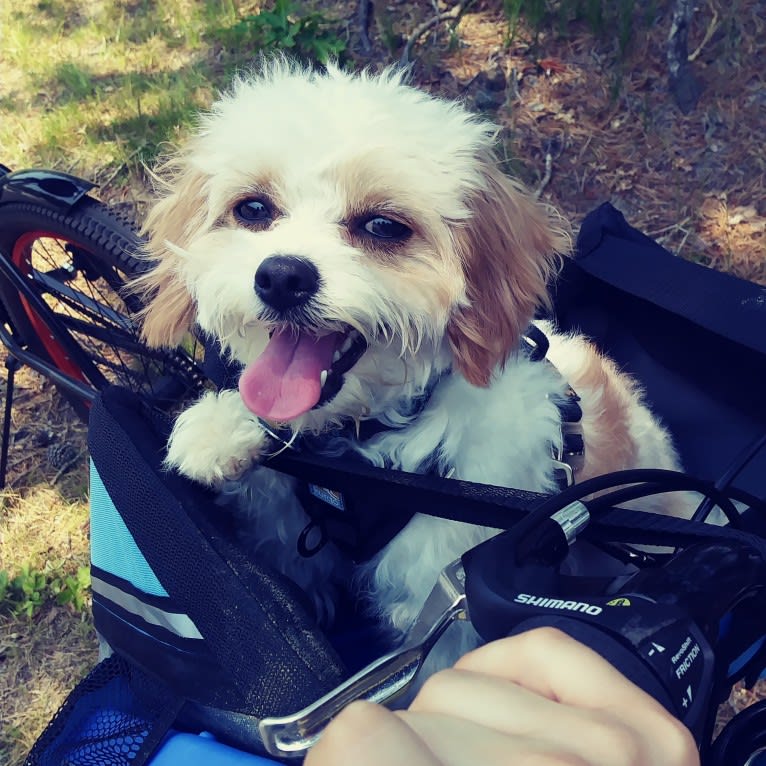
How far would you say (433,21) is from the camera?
11.2 feet

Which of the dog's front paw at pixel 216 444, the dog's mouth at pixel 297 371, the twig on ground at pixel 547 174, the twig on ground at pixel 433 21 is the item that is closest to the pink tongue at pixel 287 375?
the dog's mouth at pixel 297 371

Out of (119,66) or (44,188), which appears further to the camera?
(119,66)

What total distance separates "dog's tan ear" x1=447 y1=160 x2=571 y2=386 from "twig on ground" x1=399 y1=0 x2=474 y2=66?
6.66 ft

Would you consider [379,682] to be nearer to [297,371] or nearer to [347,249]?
[297,371]

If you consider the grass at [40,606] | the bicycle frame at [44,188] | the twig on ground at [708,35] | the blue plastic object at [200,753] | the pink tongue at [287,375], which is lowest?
the grass at [40,606]

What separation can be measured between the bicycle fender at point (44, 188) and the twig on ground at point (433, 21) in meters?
1.87

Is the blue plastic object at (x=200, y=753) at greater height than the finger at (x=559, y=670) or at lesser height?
lesser

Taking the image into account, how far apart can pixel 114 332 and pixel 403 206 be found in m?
1.18

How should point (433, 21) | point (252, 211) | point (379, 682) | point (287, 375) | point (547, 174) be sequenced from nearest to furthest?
point (379, 682) → point (287, 375) → point (252, 211) → point (547, 174) → point (433, 21)

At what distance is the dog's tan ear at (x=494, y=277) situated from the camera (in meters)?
1.44

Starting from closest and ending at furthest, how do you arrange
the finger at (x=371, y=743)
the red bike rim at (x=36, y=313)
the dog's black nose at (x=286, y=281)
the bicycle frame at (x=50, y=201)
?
the finger at (x=371, y=743), the dog's black nose at (x=286, y=281), the bicycle frame at (x=50, y=201), the red bike rim at (x=36, y=313)

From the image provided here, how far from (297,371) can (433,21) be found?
8.65 feet

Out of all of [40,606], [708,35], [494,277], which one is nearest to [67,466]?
[40,606]

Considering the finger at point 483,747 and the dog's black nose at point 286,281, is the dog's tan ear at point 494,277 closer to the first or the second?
the dog's black nose at point 286,281
